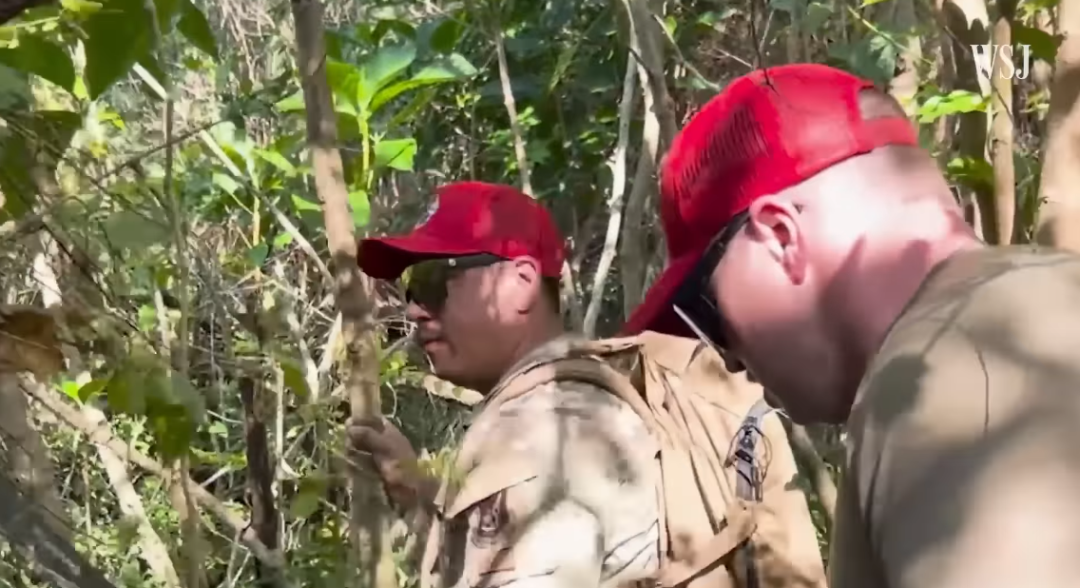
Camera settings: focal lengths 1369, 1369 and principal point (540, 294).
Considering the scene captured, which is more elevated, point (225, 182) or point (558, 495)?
point (225, 182)

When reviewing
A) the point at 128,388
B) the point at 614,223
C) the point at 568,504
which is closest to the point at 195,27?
the point at 128,388

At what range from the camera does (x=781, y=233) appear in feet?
3.23

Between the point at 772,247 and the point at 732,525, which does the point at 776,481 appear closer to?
the point at 732,525

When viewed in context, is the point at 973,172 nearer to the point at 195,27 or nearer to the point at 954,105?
the point at 954,105

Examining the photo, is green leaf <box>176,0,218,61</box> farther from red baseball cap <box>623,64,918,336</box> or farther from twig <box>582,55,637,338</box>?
twig <box>582,55,637,338</box>

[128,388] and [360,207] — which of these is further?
[360,207]

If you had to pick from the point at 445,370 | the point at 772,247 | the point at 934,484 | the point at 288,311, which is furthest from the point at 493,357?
the point at 934,484

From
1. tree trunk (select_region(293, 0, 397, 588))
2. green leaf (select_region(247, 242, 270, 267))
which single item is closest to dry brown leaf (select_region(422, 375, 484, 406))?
green leaf (select_region(247, 242, 270, 267))

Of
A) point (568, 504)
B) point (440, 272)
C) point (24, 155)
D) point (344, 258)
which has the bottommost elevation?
point (568, 504)

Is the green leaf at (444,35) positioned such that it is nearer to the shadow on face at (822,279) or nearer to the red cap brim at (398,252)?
the red cap brim at (398,252)

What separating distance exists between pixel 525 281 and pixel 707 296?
36.3 inches

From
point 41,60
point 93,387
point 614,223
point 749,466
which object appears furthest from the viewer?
point 614,223

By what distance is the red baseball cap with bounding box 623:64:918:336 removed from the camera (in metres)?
1.01

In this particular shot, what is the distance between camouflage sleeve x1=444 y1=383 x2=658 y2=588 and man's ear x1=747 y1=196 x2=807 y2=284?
64 cm
